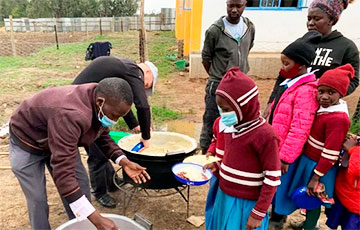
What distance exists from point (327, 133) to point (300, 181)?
0.46 m

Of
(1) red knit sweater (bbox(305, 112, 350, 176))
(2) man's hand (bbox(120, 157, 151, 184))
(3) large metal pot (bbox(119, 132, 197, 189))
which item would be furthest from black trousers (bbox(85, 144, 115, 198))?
(1) red knit sweater (bbox(305, 112, 350, 176))

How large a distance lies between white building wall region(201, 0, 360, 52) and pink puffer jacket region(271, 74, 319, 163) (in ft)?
19.9

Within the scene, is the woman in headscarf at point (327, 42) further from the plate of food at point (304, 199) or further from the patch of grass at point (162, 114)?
→ the patch of grass at point (162, 114)

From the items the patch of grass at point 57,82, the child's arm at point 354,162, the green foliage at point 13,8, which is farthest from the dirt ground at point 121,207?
the green foliage at point 13,8

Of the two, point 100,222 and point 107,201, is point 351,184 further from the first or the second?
point 107,201

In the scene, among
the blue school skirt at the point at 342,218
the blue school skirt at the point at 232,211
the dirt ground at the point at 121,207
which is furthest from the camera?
the dirt ground at the point at 121,207

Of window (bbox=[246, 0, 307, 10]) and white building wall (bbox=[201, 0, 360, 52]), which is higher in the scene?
window (bbox=[246, 0, 307, 10])

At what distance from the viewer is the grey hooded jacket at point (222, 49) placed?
333cm

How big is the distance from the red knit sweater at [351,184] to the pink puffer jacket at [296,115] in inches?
12.1

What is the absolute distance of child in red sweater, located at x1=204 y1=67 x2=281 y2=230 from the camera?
1.59 metres

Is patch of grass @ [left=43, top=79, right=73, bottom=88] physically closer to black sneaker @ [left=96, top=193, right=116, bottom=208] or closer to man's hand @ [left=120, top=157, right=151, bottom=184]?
black sneaker @ [left=96, top=193, right=116, bottom=208]

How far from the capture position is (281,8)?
25.7 ft

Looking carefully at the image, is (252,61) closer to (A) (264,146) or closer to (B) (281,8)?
(B) (281,8)

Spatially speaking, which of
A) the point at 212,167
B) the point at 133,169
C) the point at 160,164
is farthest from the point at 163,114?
the point at 212,167
